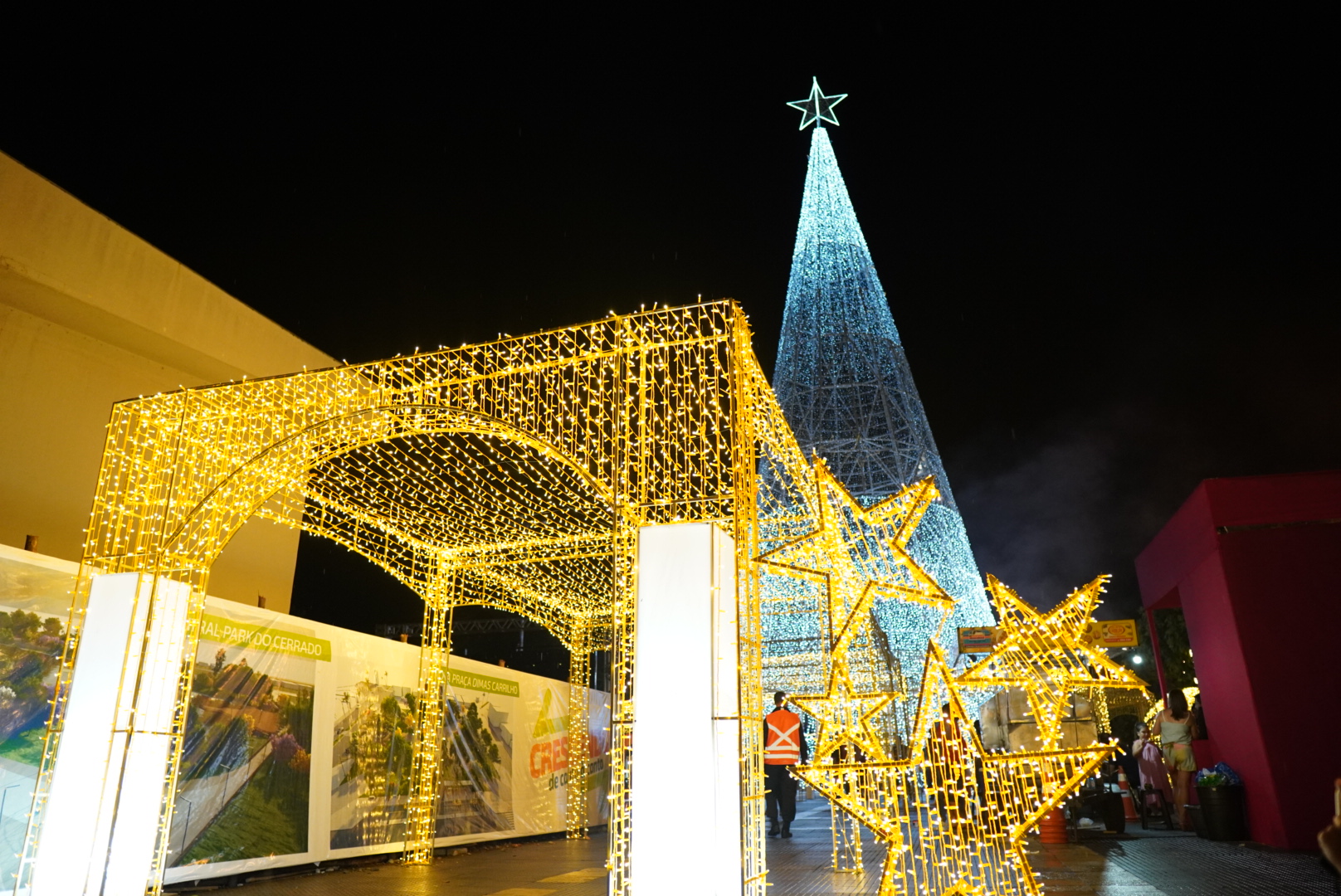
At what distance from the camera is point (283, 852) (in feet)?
25.0

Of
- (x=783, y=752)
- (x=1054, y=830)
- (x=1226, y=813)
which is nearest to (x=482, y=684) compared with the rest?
(x=783, y=752)

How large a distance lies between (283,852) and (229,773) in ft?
3.02

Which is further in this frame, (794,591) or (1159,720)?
(794,591)

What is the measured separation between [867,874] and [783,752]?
1.05 m

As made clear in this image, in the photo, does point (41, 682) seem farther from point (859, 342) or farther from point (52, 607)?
point (859, 342)

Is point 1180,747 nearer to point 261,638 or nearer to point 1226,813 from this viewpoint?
point 1226,813

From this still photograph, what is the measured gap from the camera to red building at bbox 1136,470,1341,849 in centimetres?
736

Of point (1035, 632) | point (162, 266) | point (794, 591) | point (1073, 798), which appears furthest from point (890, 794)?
point (162, 266)

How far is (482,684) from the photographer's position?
10664 millimetres

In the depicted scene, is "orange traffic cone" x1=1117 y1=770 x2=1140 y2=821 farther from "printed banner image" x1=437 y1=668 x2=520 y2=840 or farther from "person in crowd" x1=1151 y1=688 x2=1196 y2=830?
"printed banner image" x1=437 y1=668 x2=520 y2=840

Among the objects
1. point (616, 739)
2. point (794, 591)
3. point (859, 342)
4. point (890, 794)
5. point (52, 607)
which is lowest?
point (890, 794)

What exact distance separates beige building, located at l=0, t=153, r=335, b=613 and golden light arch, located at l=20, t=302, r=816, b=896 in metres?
2.37

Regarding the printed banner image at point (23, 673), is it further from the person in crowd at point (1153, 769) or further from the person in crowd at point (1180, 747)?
the person in crowd at point (1153, 769)

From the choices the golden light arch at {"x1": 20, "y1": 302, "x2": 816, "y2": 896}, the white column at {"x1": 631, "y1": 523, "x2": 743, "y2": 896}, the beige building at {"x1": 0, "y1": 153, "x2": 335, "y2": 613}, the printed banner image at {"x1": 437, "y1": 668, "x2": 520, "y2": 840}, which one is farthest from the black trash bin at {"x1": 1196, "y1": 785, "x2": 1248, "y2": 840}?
the beige building at {"x1": 0, "y1": 153, "x2": 335, "y2": 613}
